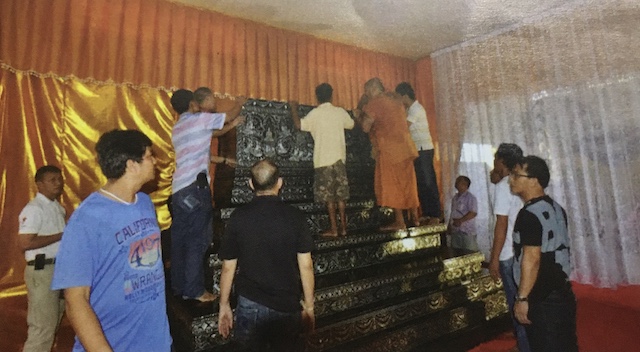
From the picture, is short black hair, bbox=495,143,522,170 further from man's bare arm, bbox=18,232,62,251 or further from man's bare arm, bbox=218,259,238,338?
man's bare arm, bbox=18,232,62,251

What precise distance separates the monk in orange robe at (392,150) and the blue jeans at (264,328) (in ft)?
7.81

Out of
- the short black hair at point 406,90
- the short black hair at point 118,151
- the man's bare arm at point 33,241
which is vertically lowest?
the man's bare arm at point 33,241

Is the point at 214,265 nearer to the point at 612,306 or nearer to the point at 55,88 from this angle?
the point at 55,88

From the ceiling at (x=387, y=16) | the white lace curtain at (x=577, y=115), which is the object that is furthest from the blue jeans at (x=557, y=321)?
the ceiling at (x=387, y=16)

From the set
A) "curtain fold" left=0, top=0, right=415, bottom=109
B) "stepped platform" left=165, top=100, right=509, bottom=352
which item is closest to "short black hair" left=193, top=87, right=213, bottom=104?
"stepped platform" left=165, top=100, right=509, bottom=352

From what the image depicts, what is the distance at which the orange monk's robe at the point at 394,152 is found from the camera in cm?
426

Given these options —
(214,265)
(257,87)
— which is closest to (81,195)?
(214,265)

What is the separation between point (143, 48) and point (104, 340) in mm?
4688

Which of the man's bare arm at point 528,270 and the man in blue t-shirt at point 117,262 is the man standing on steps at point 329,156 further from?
the man in blue t-shirt at point 117,262

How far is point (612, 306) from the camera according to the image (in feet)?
15.3

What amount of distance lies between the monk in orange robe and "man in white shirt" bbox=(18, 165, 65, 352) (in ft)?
11.9

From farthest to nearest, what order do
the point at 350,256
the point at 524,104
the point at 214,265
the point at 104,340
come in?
the point at 524,104 < the point at 350,256 < the point at 214,265 < the point at 104,340

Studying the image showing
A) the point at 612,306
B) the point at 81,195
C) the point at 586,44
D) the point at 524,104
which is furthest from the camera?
the point at 524,104

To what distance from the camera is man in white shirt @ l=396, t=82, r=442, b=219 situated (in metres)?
5.03
